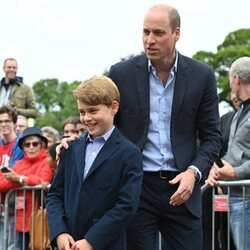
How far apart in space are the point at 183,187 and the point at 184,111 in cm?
54

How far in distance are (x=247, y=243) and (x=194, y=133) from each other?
6.32 ft

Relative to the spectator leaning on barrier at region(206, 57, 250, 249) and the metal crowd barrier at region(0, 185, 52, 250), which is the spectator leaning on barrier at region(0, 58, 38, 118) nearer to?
the metal crowd barrier at region(0, 185, 52, 250)

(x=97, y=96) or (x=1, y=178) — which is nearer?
(x=97, y=96)

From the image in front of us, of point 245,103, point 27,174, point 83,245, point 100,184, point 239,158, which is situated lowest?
point 83,245

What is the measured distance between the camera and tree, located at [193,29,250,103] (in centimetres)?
6421

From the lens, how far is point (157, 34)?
A: 454 centimetres

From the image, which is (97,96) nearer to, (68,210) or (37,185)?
(68,210)

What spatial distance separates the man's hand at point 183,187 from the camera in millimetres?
4395

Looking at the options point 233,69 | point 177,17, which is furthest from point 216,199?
point 177,17

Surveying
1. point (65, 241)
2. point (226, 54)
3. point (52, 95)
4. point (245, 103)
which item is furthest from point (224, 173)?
point (52, 95)

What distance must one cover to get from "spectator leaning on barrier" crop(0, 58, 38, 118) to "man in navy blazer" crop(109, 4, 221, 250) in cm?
641

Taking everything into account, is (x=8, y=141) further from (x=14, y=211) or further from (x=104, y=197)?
(x=104, y=197)

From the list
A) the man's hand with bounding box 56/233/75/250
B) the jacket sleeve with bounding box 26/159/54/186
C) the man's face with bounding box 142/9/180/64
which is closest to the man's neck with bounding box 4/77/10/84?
the jacket sleeve with bounding box 26/159/54/186

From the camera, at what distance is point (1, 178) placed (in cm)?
812
